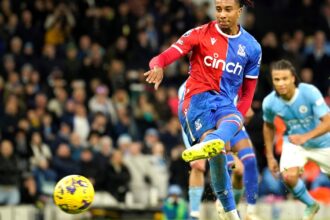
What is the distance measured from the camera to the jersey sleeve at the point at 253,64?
11898 millimetres

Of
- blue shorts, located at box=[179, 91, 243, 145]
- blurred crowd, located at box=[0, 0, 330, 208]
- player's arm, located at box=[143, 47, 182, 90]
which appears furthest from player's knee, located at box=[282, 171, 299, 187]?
blurred crowd, located at box=[0, 0, 330, 208]

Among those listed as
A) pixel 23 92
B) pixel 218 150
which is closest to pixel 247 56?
pixel 218 150

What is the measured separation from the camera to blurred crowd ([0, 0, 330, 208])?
19.4 meters

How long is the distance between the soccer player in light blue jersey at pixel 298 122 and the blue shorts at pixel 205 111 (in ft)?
7.32

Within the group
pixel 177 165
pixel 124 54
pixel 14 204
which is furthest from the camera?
pixel 124 54

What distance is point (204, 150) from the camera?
10727mm

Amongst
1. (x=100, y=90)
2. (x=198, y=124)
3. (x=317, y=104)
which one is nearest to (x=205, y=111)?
(x=198, y=124)

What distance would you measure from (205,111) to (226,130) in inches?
20.7

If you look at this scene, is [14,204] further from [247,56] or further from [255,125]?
[247,56]

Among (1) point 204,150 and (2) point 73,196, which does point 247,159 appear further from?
(1) point 204,150

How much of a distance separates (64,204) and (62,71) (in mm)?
9104

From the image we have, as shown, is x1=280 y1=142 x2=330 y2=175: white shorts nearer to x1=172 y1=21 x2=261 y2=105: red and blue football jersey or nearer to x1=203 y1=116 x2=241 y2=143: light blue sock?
x1=172 y1=21 x2=261 y2=105: red and blue football jersey

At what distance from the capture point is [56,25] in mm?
22188

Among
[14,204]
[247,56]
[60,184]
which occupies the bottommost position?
[14,204]
